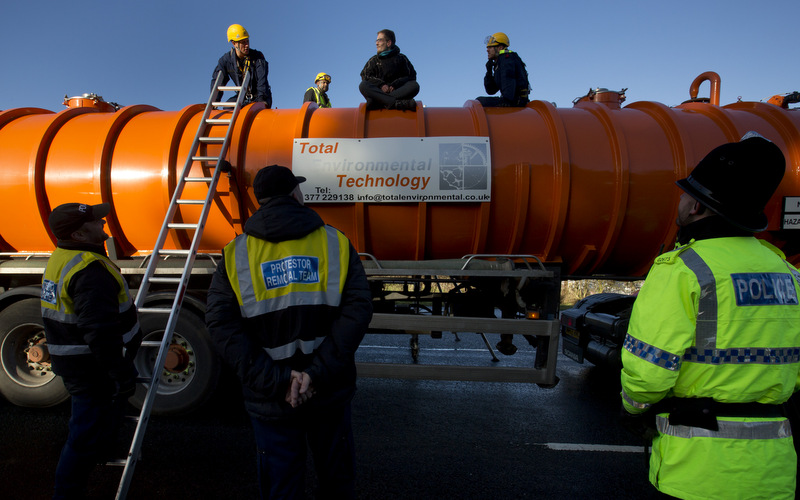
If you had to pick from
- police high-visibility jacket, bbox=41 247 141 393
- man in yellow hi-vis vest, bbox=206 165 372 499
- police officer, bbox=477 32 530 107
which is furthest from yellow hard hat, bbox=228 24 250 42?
man in yellow hi-vis vest, bbox=206 165 372 499

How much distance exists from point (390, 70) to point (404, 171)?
1209 mm

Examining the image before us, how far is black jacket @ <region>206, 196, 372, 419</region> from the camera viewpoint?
1887 millimetres

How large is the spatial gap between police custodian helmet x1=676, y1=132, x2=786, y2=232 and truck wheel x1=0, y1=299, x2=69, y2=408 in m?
5.24

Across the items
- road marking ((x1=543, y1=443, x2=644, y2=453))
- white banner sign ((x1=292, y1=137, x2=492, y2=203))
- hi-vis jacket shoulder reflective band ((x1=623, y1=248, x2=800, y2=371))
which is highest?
white banner sign ((x1=292, y1=137, x2=492, y2=203))

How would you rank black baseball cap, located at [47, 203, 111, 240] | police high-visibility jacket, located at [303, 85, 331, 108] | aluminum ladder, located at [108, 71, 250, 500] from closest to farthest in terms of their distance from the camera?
black baseball cap, located at [47, 203, 111, 240] → aluminum ladder, located at [108, 71, 250, 500] → police high-visibility jacket, located at [303, 85, 331, 108]

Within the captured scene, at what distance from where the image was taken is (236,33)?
5.18 meters

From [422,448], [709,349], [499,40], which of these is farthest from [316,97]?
[709,349]

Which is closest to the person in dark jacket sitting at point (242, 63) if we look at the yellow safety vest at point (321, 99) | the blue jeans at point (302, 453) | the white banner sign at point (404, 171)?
the yellow safety vest at point (321, 99)

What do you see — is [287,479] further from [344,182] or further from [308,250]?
[344,182]

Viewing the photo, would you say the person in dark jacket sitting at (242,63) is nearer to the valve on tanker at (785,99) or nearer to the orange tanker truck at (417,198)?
the orange tanker truck at (417,198)

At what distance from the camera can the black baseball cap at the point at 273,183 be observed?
2.05m

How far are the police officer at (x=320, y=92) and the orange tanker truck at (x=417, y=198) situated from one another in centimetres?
113

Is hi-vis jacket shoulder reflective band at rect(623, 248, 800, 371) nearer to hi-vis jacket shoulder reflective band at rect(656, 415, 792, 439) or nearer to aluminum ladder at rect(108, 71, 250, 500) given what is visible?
hi-vis jacket shoulder reflective band at rect(656, 415, 792, 439)

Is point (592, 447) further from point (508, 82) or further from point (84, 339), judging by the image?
point (84, 339)
